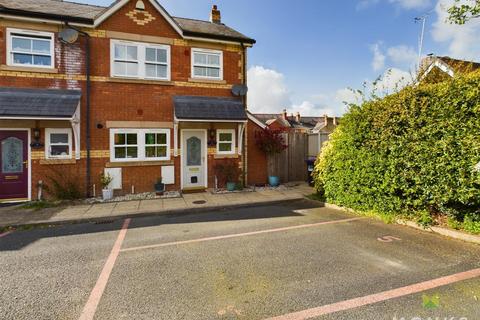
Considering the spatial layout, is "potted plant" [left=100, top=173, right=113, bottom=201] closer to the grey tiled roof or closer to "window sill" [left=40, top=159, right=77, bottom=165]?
"window sill" [left=40, top=159, right=77, bottom=165]

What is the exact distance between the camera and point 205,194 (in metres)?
9.95

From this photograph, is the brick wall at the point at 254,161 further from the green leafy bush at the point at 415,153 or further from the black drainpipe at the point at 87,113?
the black drainpipe at the point at 87,113

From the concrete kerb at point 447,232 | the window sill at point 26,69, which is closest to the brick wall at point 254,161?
the concrete kerb at point 447,232

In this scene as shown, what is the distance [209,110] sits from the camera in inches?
397

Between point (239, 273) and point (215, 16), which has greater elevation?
point (215, 16)

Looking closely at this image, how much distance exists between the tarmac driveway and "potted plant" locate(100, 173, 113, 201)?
109 inches

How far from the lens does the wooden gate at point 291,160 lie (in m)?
12.0

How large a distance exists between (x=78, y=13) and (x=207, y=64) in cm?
517

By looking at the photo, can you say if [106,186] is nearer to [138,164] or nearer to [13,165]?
[138,164]

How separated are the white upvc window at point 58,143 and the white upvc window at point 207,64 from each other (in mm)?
5309

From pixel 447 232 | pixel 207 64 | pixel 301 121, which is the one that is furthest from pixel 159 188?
pixel 301 121

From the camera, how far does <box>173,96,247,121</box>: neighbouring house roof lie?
31.8 feet

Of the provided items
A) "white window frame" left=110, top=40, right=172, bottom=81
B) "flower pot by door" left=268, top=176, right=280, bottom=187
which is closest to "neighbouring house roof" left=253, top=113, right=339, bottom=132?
"flower pot by door" left=268, top=176, right=280, bottom=187

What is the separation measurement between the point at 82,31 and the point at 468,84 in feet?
37.8
